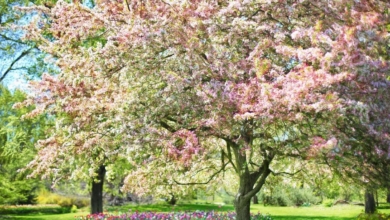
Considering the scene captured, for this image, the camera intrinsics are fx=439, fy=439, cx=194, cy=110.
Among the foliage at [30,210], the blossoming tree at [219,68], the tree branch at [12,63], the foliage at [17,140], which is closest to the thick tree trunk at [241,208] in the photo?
the blossoming tree at [219,68]

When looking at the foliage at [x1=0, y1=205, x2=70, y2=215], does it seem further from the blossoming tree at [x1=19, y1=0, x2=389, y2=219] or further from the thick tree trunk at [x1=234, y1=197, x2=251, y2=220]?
the blossoming tree at [x1=19, y1=0, x2=389, y2=219]

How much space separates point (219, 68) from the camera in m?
6.96

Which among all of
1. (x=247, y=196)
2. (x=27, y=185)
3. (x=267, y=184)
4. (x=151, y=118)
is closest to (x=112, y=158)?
(x=151, y=118)

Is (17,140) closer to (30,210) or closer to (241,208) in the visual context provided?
(30,210)

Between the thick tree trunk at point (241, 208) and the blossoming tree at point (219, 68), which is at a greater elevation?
the blossoming tree at point (219, 68)

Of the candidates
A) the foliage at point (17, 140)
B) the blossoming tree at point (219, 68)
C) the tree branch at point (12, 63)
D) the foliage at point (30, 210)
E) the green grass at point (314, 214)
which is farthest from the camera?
the foliage at point (30, 210)

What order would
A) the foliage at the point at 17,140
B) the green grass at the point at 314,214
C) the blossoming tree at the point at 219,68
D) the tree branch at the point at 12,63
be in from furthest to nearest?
the green grass at the point at 314,214 → the tree branch at the point at 12,63 → the foliage at the point at 17,140 → the blossoming tree at the point at 219,68

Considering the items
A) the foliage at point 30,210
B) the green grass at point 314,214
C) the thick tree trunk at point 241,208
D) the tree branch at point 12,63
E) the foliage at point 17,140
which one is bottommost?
the green grass at point 314,214

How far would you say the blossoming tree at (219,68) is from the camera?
18.0 ft

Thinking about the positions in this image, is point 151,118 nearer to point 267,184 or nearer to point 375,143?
point 375,143

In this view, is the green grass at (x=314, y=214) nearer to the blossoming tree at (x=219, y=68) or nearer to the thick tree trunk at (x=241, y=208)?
the thick tree trunk at (x=241, y=208)

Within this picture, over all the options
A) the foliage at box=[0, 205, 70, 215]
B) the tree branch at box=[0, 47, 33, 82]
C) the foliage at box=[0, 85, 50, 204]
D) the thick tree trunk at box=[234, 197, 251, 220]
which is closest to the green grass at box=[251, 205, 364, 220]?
the thick tree trunk at box=[234, 197, 251, 220]

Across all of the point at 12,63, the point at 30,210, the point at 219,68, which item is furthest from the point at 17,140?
the point at 219,68

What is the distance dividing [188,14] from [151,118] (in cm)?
190
